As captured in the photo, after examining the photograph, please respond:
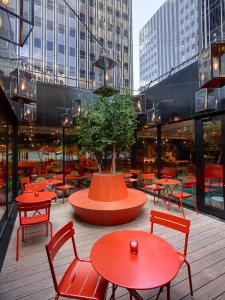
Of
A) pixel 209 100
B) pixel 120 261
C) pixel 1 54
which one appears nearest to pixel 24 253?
pixel 120 261

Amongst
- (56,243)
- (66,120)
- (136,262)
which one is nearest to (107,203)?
(56,243)

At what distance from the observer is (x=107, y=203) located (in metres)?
4.68

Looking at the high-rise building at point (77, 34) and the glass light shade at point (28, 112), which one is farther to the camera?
the high-rise building at point (77, 34)

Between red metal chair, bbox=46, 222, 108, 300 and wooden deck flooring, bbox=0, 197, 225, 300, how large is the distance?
2.14 ft

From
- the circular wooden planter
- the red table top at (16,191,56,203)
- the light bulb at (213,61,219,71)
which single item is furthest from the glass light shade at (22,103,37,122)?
the light bulb at (213,61,219,71)

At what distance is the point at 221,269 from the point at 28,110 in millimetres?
6258

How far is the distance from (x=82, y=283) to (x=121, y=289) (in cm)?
88

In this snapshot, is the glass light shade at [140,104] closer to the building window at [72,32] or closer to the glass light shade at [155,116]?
the glass light shade at [155,116]

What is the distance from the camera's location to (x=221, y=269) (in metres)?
2.79

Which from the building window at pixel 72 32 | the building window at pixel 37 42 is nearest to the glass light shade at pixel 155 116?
the building window at pixel 37 42

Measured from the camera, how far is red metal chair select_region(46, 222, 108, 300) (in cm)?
170

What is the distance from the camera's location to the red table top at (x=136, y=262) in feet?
4.91

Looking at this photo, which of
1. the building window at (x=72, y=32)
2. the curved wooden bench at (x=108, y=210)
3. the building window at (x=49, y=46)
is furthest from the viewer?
the building window at (x=72, y=32)

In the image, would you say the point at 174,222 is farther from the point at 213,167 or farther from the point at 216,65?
the point at 213,167
